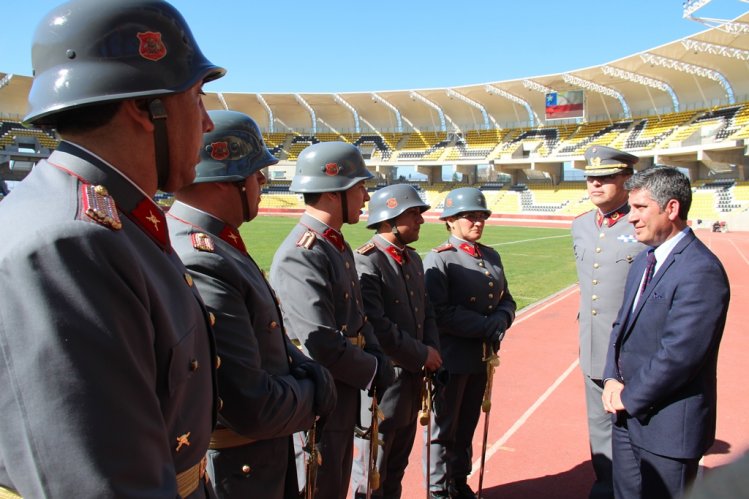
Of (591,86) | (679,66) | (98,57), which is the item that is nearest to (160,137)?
(98,57)

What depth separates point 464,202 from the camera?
4.90 m

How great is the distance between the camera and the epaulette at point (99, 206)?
116 cm

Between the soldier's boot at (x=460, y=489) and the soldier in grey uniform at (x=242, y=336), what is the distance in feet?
7.12

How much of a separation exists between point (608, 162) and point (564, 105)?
166 feet

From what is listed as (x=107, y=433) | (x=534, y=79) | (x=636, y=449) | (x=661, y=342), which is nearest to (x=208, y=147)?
(x=107, y=433)

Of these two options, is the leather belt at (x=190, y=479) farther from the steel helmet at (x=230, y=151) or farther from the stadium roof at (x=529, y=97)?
the stadium roof at (x=529, y=97)

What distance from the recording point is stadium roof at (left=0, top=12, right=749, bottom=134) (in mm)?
39906

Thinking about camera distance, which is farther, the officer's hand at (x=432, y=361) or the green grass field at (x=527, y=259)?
the green grass field at (x=527, y=259)

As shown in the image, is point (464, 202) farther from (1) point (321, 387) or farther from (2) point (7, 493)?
(2) point (7, 493)

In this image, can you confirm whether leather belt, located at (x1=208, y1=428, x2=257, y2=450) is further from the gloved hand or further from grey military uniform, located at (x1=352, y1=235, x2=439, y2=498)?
grey military uniform, located at (x1=352, y1=235, x2=439, y2=498)

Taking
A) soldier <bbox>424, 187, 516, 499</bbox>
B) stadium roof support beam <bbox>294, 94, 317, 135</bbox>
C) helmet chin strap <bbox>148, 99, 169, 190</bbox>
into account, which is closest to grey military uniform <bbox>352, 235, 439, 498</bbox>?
soldier <bbox>424, 187, 516, 499</bbox>

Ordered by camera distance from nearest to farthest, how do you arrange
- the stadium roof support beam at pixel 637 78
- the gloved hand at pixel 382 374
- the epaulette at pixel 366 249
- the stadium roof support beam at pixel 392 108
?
the gloved hand at pixel 382 374 < the epaulette at pixel 366 249 < the stadium roof support beam at pixel 637 78 < the stadium roof support beam at pixel 392 108

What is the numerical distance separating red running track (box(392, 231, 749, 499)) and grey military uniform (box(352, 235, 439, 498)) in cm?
57

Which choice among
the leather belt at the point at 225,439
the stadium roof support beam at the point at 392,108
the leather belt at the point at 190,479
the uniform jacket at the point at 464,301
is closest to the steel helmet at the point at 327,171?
the uniform jacket at the point at 464,301
